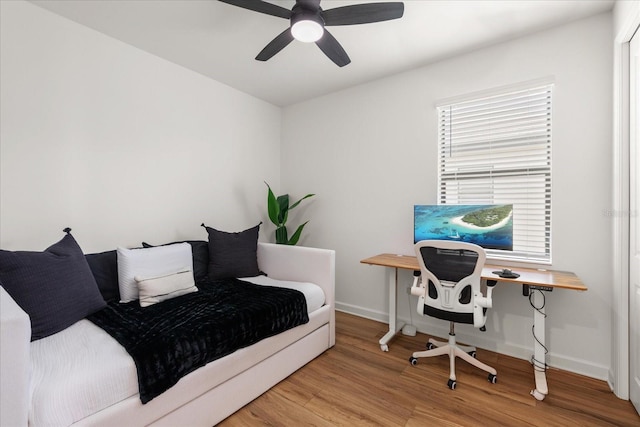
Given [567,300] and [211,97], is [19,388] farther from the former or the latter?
[567,300]

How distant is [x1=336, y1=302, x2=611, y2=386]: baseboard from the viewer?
6.91 ft

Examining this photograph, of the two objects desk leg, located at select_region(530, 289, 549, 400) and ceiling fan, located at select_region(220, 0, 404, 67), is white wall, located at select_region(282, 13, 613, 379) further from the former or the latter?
ceiling fan, located at select_region(220, 0, 404, 67)

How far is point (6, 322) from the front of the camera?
0.97 meters

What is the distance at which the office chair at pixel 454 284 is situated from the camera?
1.95m

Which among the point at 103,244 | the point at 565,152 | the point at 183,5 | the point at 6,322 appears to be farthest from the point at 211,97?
the point at 565,152

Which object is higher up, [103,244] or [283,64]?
[283,64]

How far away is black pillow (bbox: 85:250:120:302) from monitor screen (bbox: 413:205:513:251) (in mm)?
2464

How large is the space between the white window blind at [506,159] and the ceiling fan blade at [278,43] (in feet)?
5.23

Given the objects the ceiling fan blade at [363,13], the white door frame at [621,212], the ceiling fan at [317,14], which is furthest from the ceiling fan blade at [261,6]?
the white door frame at [621,212]

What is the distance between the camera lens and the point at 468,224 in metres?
2.39

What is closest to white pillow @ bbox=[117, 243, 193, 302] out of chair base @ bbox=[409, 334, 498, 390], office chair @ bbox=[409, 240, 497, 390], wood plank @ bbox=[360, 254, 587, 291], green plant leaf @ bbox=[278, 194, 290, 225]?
green plant leaf @ bbox=[278, 194, 290, 225]

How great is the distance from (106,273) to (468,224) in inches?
112

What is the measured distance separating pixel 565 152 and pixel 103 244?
3719 millimetres

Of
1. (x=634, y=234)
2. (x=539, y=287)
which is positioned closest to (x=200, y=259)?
(x=539, y=287)
